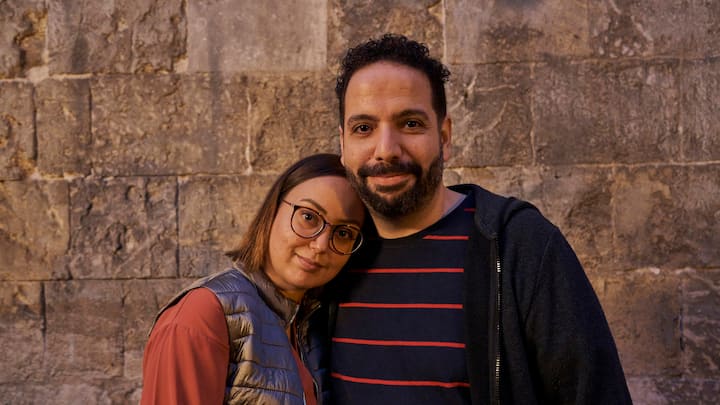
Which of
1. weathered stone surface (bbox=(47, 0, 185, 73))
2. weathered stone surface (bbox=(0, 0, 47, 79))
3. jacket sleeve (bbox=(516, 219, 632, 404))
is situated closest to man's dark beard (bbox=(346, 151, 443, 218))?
jacket sleeve (bbox=(516, 219, 632, 404))

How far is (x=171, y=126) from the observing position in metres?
4.05

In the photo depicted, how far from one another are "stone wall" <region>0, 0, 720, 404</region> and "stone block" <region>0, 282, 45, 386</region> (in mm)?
13

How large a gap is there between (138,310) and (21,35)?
197 centimetres

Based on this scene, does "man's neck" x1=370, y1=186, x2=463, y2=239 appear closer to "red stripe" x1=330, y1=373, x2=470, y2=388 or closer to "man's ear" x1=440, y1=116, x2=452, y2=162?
"man's ear" x1=440, y1=116, x2=452, y2=162

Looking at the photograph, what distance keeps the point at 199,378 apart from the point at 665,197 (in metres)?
3.21

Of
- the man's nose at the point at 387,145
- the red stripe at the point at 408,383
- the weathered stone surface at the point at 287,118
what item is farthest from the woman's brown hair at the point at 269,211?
the weathered stone surface at the point at 287,118

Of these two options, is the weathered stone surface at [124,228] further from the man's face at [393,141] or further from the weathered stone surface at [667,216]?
the weathered stone surface at [667,216]

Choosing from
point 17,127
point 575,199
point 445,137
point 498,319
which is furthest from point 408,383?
point 17,127

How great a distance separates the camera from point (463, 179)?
3.97m

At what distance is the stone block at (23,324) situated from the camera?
4008 mm

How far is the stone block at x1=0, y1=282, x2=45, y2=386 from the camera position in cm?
401

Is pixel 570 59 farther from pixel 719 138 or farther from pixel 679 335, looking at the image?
pixel 679 335

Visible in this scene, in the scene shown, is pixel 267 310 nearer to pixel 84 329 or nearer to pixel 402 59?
pixel 402 59

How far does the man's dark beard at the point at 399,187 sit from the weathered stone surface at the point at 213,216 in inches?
74.9
